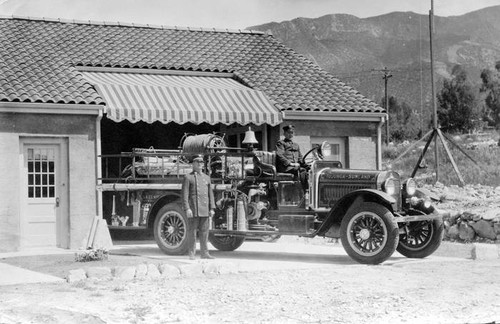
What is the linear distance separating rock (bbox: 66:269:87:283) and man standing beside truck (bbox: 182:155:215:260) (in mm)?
3243

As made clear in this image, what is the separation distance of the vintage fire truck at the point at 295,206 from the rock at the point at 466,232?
253 centimetres

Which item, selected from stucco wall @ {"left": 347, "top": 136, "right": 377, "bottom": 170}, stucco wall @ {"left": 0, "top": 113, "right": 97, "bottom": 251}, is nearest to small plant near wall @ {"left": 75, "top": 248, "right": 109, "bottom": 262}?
stucco wall @ {"left": 0, "top": 113, "right": 97, "bottom": 251}

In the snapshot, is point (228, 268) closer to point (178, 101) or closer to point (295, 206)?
point (295, 206)

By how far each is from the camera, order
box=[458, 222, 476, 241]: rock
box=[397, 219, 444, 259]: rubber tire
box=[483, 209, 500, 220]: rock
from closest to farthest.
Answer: box=[397, 219, 444, 259]: rubber tire
box=[483, 209, 500, 220]: rock
box=[458, 222, 476, 241]: rock

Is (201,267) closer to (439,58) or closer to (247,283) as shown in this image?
(247,283)

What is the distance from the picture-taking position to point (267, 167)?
14430 millimetres

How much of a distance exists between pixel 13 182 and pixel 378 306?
10088 millimetres

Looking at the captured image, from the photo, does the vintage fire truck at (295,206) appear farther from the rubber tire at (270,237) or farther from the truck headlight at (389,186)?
the rubber tire at (270,237)

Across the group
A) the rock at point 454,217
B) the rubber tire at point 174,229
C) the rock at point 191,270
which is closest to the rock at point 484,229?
the rock at point 454,217

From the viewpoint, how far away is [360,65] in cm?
10512

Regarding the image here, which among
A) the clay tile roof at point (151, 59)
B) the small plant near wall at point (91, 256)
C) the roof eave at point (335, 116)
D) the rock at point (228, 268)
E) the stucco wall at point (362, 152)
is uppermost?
the clay tile roof at point (151, 59)

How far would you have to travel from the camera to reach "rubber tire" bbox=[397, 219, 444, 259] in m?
13.7

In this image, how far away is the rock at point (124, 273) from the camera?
11.0m

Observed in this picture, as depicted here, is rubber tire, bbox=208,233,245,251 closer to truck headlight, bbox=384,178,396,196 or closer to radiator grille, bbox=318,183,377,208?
radiator grille, bbox=318,183,377,208
